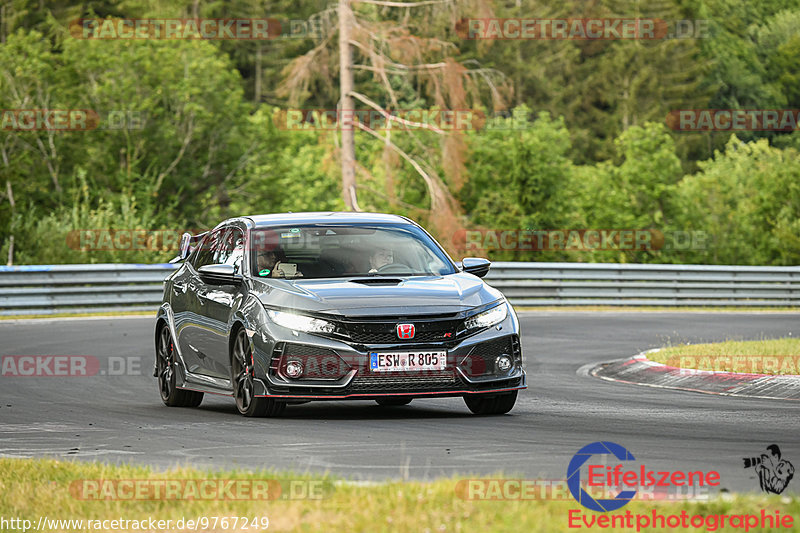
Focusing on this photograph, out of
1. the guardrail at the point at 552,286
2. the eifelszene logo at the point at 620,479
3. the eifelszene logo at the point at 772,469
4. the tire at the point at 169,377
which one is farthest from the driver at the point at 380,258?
the guardrail at the point at 552,286

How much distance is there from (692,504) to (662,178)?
6192cm

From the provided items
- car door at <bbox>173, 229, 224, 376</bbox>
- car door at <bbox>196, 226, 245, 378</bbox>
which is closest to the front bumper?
car door at <bbox>196, 226, 245, 378</bbox>

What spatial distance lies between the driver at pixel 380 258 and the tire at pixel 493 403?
4.43ft

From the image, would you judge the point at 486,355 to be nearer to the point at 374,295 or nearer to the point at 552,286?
the point at 374,295

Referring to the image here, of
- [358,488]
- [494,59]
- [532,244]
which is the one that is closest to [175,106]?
[532,244]

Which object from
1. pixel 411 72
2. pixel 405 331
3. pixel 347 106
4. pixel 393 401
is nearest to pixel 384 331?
pixel 405 331

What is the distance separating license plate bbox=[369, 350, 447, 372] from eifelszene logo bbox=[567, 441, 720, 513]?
2688mm

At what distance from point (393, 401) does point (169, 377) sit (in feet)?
7.57

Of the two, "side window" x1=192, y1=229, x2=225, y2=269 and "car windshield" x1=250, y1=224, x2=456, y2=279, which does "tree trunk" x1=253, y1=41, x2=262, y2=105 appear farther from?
"car windshield" x1=250, y1=224, x2=456, y2=279

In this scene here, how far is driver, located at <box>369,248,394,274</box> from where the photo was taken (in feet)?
40.9

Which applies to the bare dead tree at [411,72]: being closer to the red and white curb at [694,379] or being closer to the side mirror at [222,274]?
the red and white curb at [694,379]

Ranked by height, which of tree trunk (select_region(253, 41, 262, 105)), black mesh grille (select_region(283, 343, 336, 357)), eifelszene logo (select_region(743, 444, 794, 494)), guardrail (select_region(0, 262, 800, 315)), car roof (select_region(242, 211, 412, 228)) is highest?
car roof (select_region(242, 211, 412, 228))

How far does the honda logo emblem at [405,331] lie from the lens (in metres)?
11.2

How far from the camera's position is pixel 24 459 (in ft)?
30.2
